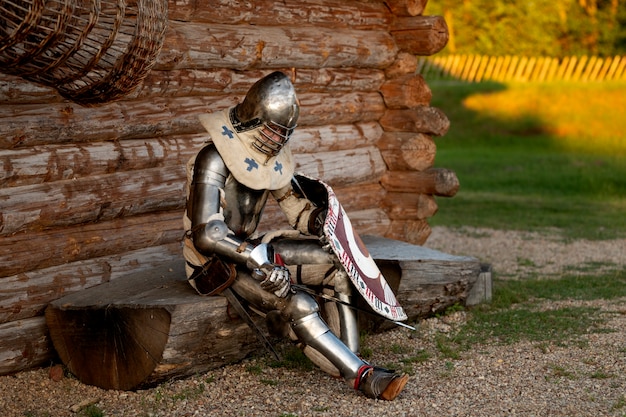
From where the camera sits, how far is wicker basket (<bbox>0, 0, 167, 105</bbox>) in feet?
12.7

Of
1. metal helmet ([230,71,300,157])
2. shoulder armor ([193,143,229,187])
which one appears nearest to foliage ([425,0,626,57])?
metal helmet ([230,71,300,157])

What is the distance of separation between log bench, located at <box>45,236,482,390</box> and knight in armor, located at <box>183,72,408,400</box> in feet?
0.59

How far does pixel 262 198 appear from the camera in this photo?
5.34 m

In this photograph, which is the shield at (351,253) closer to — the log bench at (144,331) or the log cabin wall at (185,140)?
the log bench at (144,331)

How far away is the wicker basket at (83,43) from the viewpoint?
3.86 meters

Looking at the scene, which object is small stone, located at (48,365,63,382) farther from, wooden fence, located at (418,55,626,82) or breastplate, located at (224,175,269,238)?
wooden fence, located at (418,55,626,82)

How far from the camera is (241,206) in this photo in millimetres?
5211

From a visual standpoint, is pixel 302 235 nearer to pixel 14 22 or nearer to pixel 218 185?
pixel 218 185

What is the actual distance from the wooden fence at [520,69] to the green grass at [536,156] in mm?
1487

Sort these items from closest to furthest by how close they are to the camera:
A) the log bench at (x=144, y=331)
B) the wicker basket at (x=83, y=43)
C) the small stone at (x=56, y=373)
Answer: the wicker basket at (x=83, y=43) → the log bench at (x=144, y=331) → the small stone at (x=56, y=373)

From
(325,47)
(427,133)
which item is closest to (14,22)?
(325,47)

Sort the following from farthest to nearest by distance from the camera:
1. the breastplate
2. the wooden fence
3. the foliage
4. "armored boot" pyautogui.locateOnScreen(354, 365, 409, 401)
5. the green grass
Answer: the foliage < the wooden fence < the green grass < the breastplate < "armored boot" pyautogui.locateOnScreen(354, 365, 409, 401)

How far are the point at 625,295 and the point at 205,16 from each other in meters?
3.89

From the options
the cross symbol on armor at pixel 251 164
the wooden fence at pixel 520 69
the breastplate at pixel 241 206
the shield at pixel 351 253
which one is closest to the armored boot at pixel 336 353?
the shield at pixel 351 253
